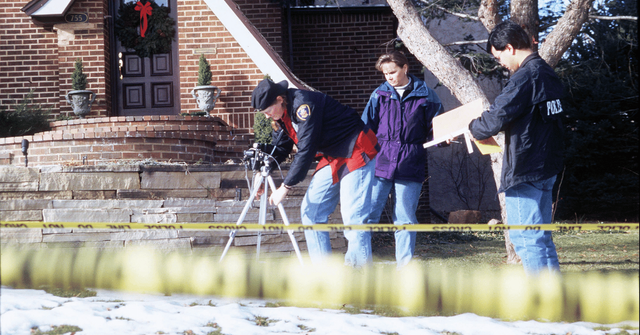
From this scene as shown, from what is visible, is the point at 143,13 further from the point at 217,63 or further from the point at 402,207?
the point at 402,207

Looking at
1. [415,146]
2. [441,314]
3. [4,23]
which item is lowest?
[441,314]

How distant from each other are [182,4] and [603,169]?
25.8 feet

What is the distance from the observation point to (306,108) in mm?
3832

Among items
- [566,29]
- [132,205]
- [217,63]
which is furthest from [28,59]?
[566,29]

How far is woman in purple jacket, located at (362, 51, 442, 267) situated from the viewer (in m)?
4.61

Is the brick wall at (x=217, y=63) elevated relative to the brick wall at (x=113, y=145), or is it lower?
elevated

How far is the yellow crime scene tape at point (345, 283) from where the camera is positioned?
3453 mm

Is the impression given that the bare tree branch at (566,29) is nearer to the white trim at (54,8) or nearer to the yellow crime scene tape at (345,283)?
the yellow crime scene tape at (345,283)

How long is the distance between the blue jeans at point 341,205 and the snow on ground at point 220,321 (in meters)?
0.48

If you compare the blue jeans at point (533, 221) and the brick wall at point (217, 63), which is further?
the brick wall at point (217, 63)

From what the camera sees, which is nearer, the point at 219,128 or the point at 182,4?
the point at 219,128

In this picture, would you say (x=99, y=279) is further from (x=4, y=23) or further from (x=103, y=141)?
(x=4, y=23)

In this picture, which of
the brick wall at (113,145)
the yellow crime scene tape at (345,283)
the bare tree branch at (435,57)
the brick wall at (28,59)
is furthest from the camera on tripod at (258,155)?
the brick wall at (28,59)

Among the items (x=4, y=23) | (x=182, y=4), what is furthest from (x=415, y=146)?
(x=4, y=23)
